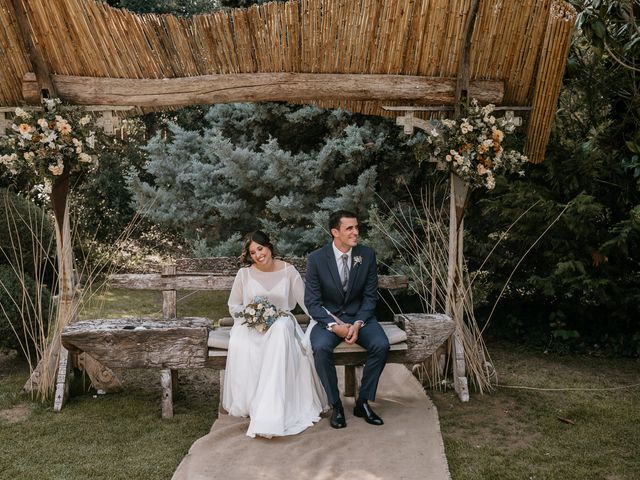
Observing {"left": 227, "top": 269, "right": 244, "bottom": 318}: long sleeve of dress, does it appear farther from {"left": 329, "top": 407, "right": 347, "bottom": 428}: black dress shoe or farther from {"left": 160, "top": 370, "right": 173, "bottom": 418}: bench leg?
{"left": 329, "top": 407, "right": 347, "bottom": 428}: black dress shoe

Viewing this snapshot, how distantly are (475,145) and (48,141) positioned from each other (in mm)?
3290

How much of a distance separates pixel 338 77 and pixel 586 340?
12.7 feet

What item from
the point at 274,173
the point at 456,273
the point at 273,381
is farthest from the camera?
the point at 274,173

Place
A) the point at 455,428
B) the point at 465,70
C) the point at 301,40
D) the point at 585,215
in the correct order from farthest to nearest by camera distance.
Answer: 1. the point at 585,215
2. the point at 465,70
3. the point at 301,40
4. the point at 455,428

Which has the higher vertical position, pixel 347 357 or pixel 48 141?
pixel 48 141

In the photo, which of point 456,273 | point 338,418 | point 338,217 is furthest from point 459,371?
point 338,217

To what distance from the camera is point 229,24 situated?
16.5 ft

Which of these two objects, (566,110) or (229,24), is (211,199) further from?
(566,110)

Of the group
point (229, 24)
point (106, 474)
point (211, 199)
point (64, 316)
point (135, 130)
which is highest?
point (229, 24)

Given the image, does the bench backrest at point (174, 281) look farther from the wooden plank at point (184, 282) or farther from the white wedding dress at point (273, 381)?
the white wedding dress at point (273, 381)

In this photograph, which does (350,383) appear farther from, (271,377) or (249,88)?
(249,88)

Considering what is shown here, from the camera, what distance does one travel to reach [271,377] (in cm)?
453

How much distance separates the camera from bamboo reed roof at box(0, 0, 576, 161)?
499 centimetres

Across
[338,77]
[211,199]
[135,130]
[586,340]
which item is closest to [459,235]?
[338,77]
